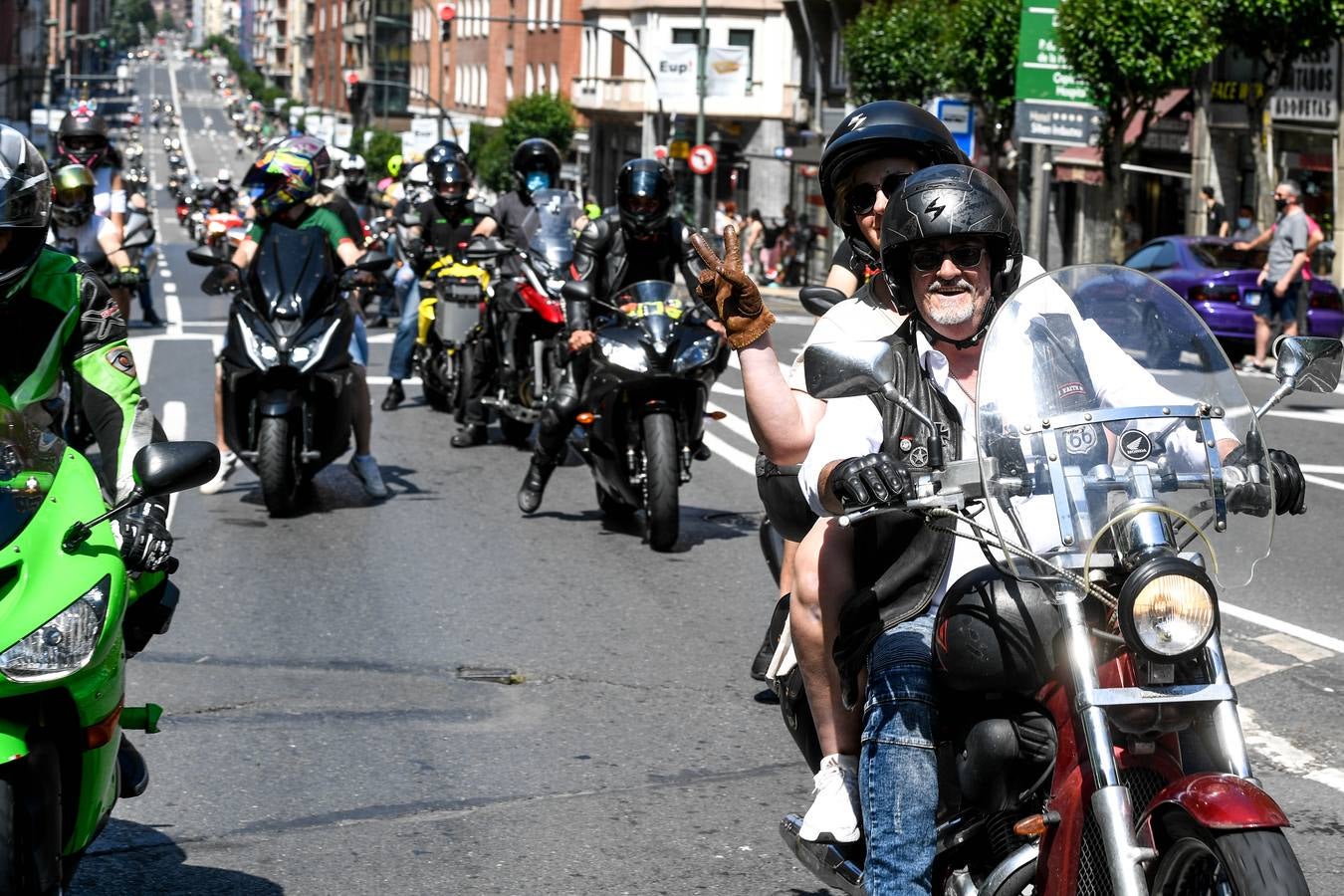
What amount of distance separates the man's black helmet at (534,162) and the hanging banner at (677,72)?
38056mm

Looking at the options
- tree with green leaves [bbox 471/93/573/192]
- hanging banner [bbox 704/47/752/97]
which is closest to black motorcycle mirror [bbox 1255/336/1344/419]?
hanging banner [bbox 704/47/752/97]

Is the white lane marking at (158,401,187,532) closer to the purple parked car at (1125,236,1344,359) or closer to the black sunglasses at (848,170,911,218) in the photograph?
the black sunglasses at (848,170,911,218)

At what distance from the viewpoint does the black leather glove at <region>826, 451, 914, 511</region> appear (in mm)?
3459

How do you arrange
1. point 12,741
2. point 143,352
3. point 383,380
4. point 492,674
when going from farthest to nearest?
point 143,352
point 383,380
point 492,674
point 12,741

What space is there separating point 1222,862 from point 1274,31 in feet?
87.4

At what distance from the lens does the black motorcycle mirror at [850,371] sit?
342 cm

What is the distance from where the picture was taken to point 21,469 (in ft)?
12.3

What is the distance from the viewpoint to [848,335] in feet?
14.3

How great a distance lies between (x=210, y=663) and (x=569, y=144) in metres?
71.0

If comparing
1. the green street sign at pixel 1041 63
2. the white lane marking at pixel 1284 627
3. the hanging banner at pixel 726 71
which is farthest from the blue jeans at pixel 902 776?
the hanging banner at pixel 726 71

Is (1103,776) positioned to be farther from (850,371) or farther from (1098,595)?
(850,371)

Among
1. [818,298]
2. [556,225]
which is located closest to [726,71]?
[556,225]

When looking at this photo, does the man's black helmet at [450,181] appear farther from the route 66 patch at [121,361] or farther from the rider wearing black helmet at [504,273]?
the route 66 patch at [121,361]

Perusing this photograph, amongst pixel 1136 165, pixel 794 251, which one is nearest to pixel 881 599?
pixel 1136 165
